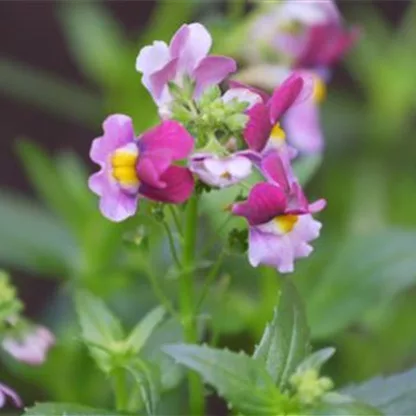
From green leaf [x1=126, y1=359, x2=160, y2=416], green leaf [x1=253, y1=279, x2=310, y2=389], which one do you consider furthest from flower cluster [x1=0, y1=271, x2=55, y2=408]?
green leaf [x1=253, y1=279, x2=310, y2=389]

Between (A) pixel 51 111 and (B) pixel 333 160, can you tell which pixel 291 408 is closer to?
(B) pixel 333 160

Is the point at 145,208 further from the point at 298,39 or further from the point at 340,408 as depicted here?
the point at 298,39

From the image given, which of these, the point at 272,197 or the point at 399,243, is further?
the point at 399,243

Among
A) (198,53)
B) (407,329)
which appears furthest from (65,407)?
(407,329)

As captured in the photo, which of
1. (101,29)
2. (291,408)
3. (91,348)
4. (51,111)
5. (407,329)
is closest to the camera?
(291,408)

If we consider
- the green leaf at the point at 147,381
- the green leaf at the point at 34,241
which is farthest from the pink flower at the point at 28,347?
the green leaf at the point at 34,241

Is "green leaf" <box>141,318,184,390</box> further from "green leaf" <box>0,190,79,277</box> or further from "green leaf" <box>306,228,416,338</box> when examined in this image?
"green leaf" <box>0,190,79,277</box>
